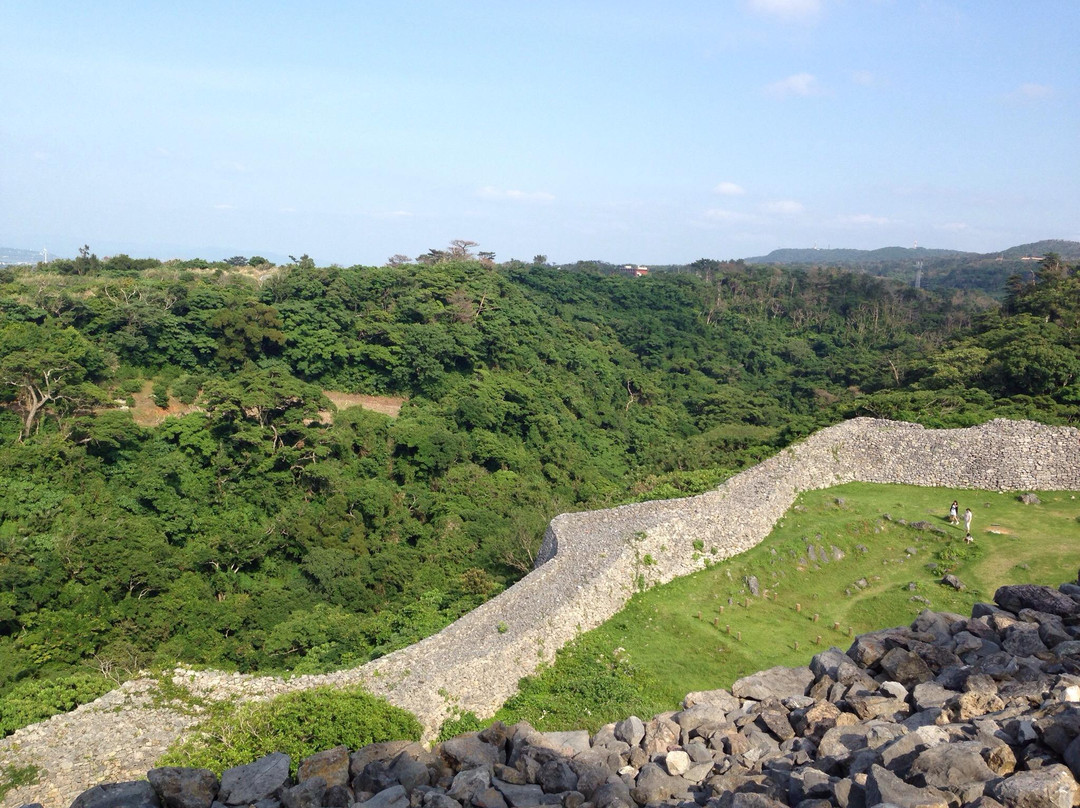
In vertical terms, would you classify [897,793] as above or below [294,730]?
above

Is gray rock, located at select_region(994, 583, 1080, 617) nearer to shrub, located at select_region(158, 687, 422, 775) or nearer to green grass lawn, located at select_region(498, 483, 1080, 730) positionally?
green grass lawn, located at select_region(498, 483, 1080, 730)

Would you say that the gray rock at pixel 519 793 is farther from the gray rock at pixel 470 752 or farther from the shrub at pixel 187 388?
the shrub at pixel 187 388

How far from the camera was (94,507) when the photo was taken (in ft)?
74.3

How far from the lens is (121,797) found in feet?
25.7

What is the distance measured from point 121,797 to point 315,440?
20003 millimetres

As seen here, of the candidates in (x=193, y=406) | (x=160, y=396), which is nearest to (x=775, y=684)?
(x=193, y=406)

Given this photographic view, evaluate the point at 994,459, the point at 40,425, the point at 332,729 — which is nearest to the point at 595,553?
the point at 332,729

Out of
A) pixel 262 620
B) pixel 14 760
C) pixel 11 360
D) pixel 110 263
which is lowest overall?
pixel 262 620

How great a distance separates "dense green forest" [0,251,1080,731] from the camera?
1905 centimetres

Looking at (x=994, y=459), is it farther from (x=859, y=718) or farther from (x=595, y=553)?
(x=859, y=718)

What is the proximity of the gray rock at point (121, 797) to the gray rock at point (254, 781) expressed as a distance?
0.74 metres

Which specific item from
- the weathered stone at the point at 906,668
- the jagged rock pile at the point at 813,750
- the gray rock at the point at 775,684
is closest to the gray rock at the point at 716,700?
the jagged rock pile at the point at 813,750

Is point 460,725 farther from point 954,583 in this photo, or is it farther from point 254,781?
point 954,583

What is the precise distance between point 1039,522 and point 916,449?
160 inches
